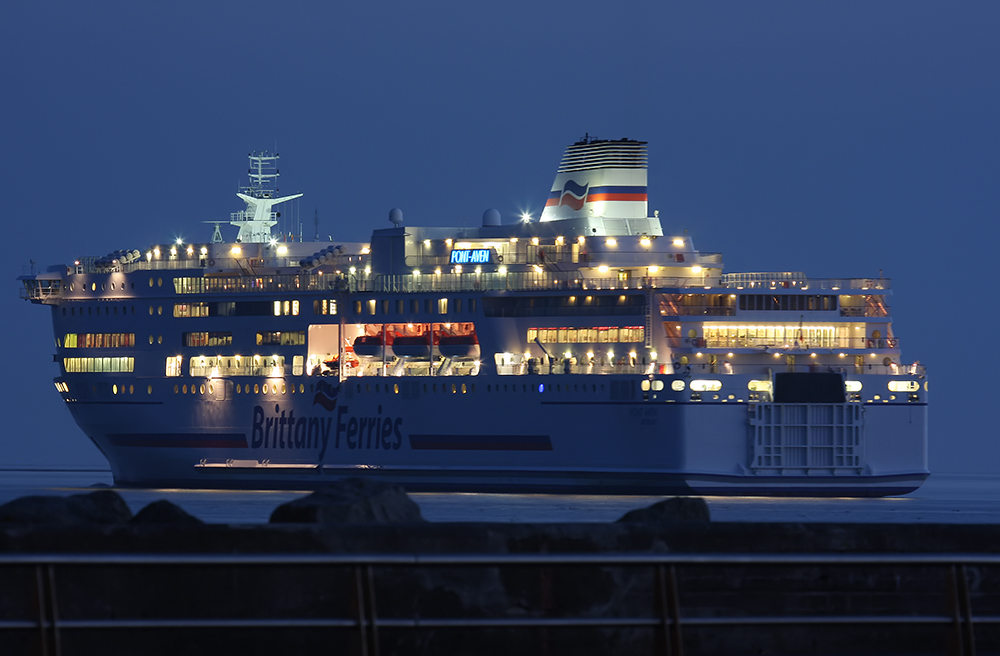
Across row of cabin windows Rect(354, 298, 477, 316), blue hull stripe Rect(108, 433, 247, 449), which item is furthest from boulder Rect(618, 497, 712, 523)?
blue hull stripe Rect(108, 433, 247, 449)

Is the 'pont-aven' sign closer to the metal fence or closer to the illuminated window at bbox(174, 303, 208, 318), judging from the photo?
the illuminated window at bbox(174, 303, 208, 318)

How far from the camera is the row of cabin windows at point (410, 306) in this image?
49.0 m

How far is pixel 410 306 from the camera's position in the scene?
49.4 m

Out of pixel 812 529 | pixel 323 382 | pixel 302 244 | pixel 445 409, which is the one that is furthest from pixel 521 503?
pixel 812 529

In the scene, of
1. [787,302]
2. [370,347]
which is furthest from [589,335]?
[370,347]

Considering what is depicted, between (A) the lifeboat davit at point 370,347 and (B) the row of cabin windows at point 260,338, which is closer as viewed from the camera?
(A) the lifeboat davit at point 370,347

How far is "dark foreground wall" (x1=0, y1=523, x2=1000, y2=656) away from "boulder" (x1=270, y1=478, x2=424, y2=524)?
1.43 metres

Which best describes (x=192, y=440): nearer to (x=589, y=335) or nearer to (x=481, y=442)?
(x=481, y=442)

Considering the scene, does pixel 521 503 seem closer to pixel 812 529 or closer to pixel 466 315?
pixel 466 315

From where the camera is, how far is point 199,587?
1173 cm

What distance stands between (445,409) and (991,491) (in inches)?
1273

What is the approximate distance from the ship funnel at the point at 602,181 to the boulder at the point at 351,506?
120 ft

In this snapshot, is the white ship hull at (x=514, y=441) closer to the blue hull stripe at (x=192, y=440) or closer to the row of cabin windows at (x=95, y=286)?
the blue hull stripe at (x=192, y=440)

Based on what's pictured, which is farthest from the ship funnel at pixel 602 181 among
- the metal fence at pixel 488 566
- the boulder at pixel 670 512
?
the metal fence at pixel 488 566
